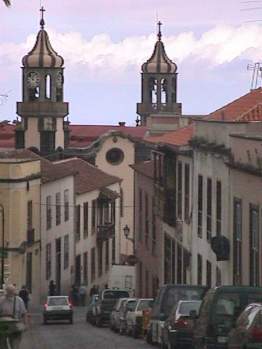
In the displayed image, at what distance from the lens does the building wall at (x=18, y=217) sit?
6842cm

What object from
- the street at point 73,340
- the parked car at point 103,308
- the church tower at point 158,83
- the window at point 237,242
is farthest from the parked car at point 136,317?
the church tower at point 158,83

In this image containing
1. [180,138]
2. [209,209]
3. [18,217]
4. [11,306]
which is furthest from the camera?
[18,217]

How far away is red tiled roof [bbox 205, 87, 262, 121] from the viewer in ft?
163

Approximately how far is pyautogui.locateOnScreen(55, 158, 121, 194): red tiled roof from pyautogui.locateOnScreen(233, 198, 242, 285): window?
39484 mm

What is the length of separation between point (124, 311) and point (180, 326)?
14.1 m

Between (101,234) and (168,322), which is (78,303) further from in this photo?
(168,322)

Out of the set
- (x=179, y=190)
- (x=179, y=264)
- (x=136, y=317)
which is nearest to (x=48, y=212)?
(x=179, y=190)

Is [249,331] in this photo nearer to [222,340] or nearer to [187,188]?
[222,340]

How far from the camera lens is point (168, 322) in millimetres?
30641

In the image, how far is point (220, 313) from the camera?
25531mm

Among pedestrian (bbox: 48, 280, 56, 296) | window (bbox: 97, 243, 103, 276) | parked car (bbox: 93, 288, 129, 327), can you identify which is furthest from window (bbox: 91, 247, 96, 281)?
parked car (bbox: 93, 288, 129, 327)

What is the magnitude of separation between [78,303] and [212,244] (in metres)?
34.4

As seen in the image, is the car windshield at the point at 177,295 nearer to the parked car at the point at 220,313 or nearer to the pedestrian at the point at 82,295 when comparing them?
the parked car at the point at 220,313

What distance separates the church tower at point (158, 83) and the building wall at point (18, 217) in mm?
59728
